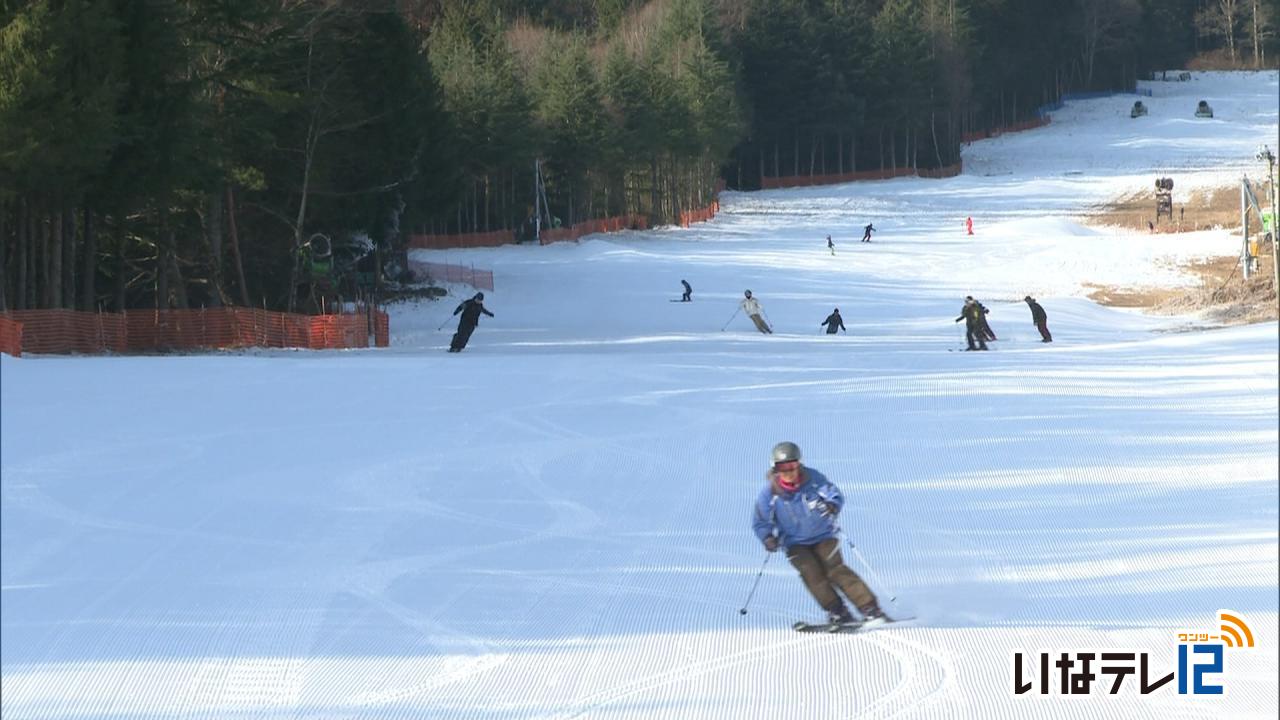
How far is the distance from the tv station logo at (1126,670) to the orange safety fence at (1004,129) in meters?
114

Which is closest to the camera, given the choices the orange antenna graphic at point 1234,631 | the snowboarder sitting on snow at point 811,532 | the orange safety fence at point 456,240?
the orange antenna graphic at point 1234,631

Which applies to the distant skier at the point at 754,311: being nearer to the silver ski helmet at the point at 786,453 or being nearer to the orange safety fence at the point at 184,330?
the orange safety fence at the point at 184,330

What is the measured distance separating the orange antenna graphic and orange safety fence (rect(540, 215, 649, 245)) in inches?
2173

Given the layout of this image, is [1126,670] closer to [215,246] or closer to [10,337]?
[10,337]

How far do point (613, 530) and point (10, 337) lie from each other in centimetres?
1381

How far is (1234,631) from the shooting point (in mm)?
9352

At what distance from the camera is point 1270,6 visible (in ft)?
437

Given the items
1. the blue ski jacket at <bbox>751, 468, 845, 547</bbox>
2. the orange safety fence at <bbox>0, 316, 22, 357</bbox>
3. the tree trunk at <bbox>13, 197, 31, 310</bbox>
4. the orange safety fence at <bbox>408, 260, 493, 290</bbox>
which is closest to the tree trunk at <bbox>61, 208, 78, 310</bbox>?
the tree trunk at <bbox>13, 197, 31, 310</bbox>

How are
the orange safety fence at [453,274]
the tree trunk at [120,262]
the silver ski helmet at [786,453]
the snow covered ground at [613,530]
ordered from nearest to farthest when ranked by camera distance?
the snow covered ground at [613,530] < the silver ski helmet at [786,453] < the tree trunk at [120,262] < the orange safety fence at [453,274]

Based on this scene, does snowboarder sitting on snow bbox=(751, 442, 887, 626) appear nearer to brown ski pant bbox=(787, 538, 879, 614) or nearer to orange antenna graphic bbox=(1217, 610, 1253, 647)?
brown ski pant bbox=(787, 538, 879, 614)

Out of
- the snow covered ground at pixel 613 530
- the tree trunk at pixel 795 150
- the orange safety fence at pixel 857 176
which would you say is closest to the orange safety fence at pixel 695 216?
the orange safety fence at pixel 857 176

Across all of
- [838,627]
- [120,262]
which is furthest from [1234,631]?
[120,262]

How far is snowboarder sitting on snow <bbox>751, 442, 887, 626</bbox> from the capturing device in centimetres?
959

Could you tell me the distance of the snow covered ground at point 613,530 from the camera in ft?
28.9
